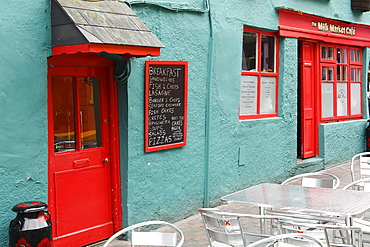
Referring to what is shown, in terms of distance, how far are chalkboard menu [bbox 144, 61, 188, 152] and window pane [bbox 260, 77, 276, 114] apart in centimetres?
249

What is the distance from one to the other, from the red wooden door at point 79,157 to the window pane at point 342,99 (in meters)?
6.99

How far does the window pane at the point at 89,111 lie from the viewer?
595 centimetres

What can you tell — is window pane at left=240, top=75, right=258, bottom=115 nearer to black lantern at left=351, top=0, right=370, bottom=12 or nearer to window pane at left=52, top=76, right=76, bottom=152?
window pane at left=52, top=76, right=76, bottom=152

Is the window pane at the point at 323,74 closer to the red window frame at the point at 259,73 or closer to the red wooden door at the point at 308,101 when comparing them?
the red wooden door at the point at 308,101

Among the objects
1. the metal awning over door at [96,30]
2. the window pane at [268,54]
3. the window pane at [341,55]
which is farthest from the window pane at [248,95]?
the window pane at [341,55]

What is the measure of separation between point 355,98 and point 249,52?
471 cm

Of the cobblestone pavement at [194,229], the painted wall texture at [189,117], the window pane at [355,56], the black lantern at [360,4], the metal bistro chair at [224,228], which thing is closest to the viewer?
the metal bistro chair at [224,228]

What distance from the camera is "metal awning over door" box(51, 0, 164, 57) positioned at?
4.88m

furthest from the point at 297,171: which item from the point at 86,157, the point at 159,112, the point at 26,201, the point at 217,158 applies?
the point at 26,201

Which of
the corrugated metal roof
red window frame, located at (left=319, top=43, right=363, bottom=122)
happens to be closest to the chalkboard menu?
the corrugated metal roof

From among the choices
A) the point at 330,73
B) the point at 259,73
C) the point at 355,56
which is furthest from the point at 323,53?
the point at 259,73

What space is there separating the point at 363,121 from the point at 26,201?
9.25 m

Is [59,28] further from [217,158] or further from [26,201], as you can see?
[217,158]

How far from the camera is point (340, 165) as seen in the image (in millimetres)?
11242
